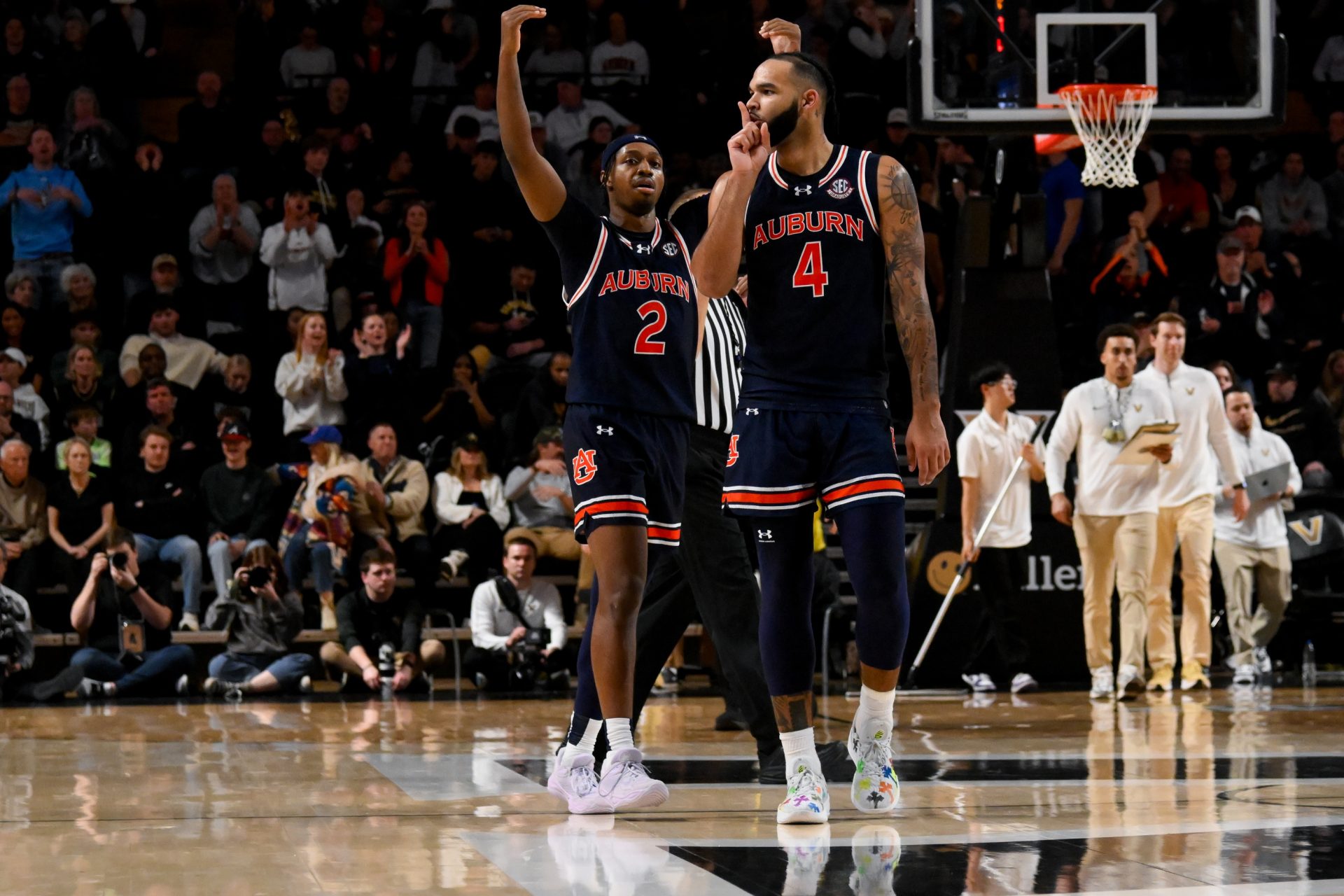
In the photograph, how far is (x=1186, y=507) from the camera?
10.5m

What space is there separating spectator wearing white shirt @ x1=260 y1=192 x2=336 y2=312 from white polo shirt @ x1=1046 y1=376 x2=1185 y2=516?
260 inches

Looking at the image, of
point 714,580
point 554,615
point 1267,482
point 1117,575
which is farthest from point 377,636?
point 1267,482

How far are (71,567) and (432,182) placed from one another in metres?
5.70

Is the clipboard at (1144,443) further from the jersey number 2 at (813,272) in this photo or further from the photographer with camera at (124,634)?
the photographer with camera at (124,634)

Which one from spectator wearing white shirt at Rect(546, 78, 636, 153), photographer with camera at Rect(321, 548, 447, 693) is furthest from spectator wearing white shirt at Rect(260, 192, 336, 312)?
photographer with camera at Rect(321, 548, 447, 693)

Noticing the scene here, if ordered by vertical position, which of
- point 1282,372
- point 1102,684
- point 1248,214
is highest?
point 1248,214

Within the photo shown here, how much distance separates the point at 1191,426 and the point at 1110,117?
1.90 m

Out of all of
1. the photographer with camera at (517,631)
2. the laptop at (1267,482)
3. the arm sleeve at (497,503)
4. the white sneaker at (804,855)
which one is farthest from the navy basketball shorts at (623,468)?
the laptop at (1267,482)

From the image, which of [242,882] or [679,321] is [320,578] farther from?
[242,882]

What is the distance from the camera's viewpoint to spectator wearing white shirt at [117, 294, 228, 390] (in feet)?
44.2

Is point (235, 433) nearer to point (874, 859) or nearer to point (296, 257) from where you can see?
point (296, 257)

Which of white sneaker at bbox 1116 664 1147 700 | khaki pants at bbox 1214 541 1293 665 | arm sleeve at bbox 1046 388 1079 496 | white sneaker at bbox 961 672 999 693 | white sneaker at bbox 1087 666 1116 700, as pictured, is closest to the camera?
white sneaker at bbox 1116 664 1147 700

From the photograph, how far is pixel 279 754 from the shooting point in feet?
22.6

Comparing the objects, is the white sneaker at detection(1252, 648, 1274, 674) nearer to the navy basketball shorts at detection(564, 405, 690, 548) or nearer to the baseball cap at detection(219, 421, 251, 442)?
the baseball cap at detection(219, 421, 251, 442)
